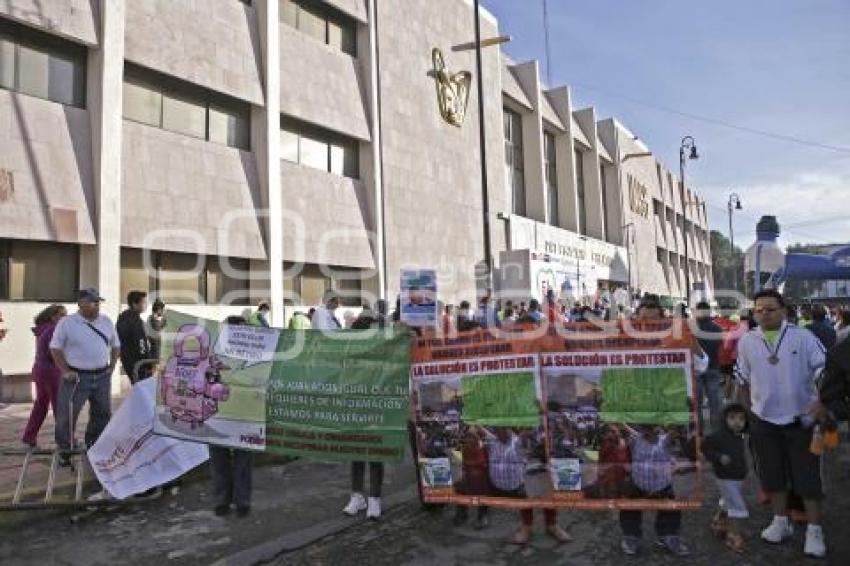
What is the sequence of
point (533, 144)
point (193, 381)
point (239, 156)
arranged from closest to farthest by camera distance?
1. point (193, 381)
2. point (239, 156)
3. point (533, 144)

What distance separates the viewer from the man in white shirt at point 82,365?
24.2 ft

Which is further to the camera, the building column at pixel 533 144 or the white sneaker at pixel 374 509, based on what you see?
the building column at pixel 533 144

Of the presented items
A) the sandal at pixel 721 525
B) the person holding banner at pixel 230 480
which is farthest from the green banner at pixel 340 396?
the sandal at pixel 721 525

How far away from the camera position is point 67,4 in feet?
47.1

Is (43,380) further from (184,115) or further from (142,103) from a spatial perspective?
(184,115)

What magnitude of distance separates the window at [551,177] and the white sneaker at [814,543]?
35478 mm

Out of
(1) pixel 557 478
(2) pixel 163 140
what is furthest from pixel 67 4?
(1) pixel 557 478

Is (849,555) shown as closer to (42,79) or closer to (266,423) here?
(266,423)

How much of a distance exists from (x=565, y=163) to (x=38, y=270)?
31.5 m

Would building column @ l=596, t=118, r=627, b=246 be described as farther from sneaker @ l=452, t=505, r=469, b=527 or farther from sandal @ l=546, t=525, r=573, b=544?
sandal @ l=546, t=525, r=573, b=544

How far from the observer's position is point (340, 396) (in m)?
6.23

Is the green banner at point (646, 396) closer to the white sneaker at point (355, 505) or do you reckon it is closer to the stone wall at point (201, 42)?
the white sneaker at point (355, 505)

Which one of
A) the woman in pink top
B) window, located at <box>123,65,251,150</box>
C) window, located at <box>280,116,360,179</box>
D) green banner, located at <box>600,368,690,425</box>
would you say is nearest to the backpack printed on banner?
the woman in pink top

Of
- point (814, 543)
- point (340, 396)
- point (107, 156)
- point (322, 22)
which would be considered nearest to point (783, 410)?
point (814, 543)
